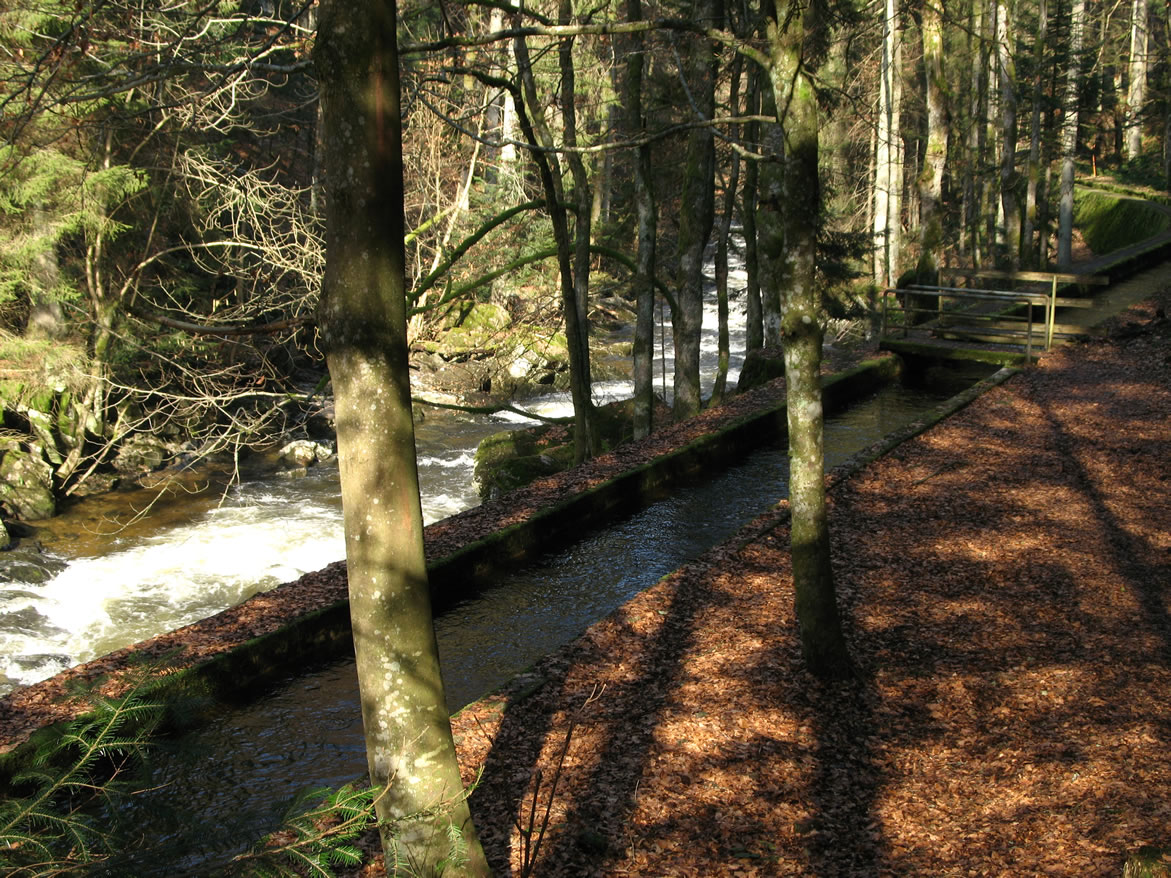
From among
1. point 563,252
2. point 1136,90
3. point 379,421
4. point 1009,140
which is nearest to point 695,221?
point 563,252

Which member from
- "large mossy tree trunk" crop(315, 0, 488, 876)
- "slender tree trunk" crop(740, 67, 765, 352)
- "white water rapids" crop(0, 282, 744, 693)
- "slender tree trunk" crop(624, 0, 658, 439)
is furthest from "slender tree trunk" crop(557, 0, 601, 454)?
"large mossy tree trunk" crop(315, 0, 488, 876)

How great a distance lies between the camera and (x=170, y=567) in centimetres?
1491

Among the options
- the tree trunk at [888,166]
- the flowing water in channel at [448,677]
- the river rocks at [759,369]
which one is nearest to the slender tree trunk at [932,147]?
the tree trunk at [888,166]

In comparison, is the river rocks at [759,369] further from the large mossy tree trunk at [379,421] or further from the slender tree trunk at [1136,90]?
the slender tree trunk at [1136,90]

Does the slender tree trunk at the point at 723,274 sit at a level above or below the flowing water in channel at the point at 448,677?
above

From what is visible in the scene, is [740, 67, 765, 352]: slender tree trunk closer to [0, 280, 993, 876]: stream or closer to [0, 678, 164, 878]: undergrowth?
[0, 280, 993, 876]: stream

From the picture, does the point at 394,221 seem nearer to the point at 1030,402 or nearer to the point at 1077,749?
the point at 1077,749

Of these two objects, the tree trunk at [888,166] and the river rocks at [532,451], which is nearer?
the river rocks at [532,451]

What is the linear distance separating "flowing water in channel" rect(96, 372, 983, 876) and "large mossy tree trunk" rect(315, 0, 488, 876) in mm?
608

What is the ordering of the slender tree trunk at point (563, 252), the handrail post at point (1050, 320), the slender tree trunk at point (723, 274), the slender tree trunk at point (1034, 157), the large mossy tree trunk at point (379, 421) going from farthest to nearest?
the slender tree trunk at point (1034, 157)
the slender tree trunk at point (723, 274)
the handrail post at point (1050, 320)
the slender tree trunk at point (563, 252)
the large mossy tree trunk at point (379, 421)

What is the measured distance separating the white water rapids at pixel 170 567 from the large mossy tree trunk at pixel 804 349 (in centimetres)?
924

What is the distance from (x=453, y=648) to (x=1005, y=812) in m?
4.81

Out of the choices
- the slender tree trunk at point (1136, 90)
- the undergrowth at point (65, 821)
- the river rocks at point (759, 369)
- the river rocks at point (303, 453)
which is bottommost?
the river rocks at point (303, 453)

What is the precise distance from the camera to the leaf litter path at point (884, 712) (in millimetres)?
5027
